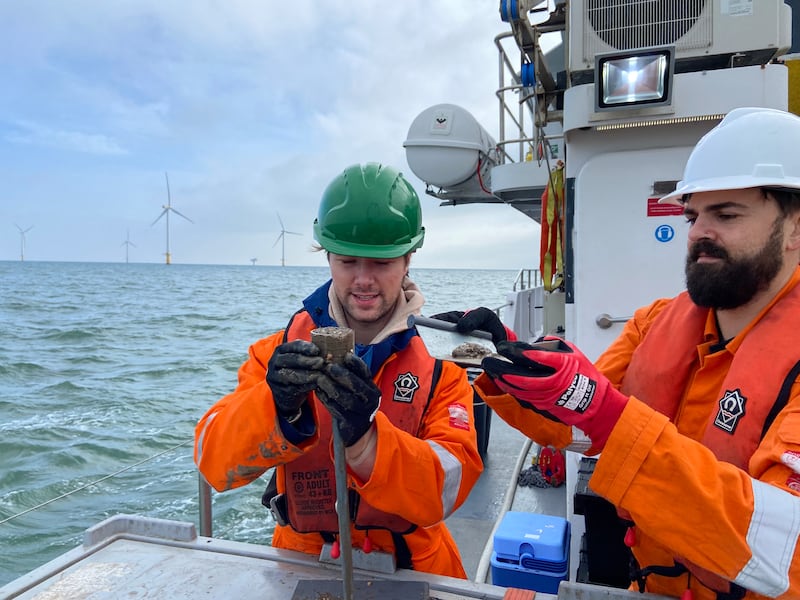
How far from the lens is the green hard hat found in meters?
1.77

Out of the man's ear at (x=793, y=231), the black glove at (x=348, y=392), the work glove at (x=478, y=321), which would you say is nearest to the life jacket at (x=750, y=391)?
the man's ear at (x=793, y=231)

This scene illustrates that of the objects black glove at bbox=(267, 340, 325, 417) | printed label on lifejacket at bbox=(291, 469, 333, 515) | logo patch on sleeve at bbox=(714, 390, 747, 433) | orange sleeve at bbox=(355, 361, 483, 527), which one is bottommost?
printed label on lifejacket at bbox=(291, 469, 333, 515)

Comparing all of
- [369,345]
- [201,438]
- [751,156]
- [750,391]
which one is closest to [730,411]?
[750,391]

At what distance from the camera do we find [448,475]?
1729 millimetres

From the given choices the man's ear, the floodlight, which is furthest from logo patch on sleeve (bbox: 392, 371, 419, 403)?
the floodlight

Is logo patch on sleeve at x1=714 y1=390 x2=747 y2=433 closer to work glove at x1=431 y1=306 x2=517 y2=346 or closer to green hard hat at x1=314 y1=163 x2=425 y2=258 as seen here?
work glove at x1=431 y1=306 x2=517 y2=346

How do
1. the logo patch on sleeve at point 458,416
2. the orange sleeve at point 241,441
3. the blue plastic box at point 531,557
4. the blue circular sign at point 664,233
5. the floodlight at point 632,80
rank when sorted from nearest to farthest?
the orange sleeve at point 241,441, the logo patch on sleeve at point 458,416, the blue plastic box at point 531,557, the floodlight at point 632,80, the blue circular sign at point 664,233

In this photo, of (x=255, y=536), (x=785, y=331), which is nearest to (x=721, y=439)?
(x=785, y=331)

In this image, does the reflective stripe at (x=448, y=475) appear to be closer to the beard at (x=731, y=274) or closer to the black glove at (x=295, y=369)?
the black glove at (x=295, y=369)

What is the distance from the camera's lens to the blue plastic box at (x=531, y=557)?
116 inches

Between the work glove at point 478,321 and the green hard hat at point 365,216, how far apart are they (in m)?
0.27

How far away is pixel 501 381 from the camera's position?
152 cm

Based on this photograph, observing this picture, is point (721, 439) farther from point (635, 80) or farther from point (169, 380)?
point (169, 380)

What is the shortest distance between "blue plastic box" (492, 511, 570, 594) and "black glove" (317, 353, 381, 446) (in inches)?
72.8
